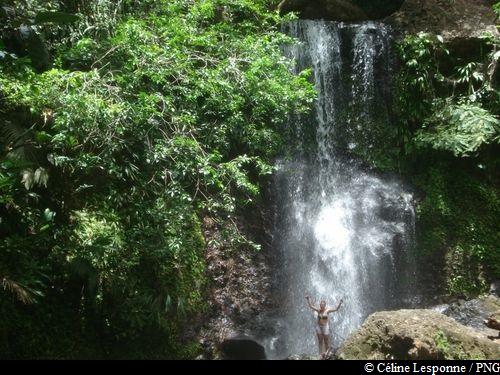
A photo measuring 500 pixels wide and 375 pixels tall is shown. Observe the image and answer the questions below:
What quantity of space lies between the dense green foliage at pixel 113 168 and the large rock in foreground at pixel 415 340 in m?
2.10

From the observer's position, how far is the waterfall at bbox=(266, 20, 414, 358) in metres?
8.34

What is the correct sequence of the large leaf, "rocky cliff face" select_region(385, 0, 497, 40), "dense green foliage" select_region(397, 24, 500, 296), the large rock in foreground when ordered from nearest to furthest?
the large rock in foreground < the large leaf < "dense green foliage" select_region(397, 24, 500, 296) < "rocky cliff face" select_region(385, 0, 497, 40)

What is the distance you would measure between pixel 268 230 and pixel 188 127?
10.7ft

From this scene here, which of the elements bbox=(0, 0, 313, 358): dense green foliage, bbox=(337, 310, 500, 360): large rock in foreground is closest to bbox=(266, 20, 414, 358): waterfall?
bbox=(337, 310, 500, 360): large rock in foreground

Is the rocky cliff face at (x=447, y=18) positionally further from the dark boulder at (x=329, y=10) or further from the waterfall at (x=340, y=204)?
the dark boulder at (x=329, y=10)

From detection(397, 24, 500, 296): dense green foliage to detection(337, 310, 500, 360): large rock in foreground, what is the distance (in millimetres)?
3651

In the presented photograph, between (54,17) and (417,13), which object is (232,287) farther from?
(417,13)

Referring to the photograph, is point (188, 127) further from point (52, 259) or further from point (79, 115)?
point (52, 259)

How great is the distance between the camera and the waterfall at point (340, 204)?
8336 millimetres

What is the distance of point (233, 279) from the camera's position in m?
7.98

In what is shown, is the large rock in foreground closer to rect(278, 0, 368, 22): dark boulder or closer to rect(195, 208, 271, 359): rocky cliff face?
rect(195, 208, 271, 359): rocky cliff face

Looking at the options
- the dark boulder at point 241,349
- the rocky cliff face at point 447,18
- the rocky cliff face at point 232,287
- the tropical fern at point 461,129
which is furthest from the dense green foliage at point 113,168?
the rocky cliff face at point 447,18

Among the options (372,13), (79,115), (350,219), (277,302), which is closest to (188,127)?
(79,115)

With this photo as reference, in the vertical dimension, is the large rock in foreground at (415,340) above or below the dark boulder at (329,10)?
below
